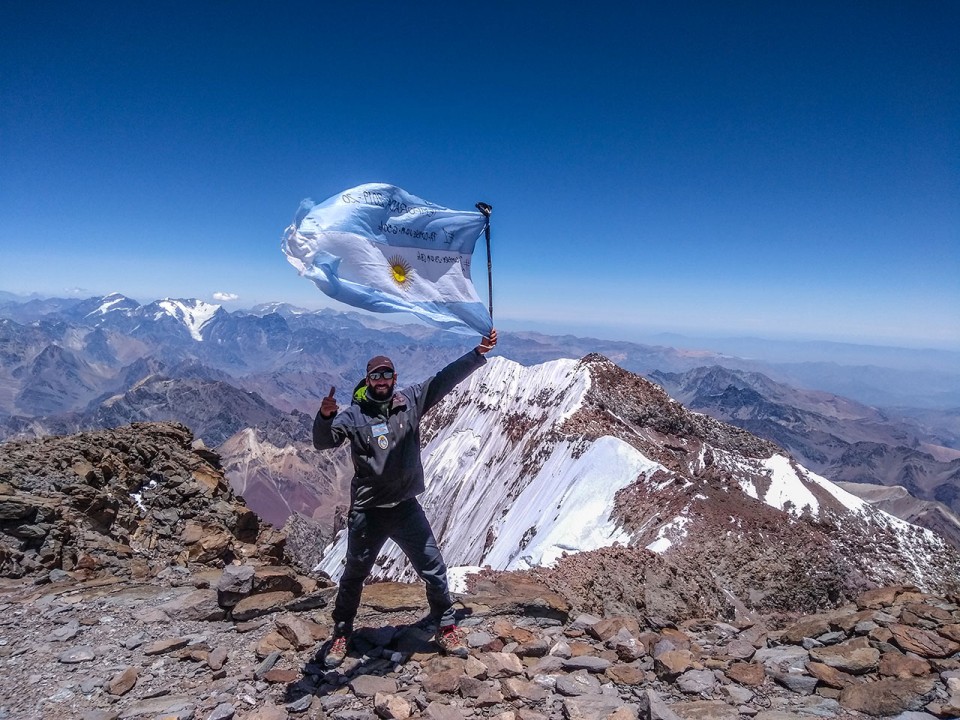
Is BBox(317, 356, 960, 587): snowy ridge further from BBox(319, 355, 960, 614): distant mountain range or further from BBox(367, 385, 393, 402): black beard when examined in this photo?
BBox(367, 385, 393, 402): black beard

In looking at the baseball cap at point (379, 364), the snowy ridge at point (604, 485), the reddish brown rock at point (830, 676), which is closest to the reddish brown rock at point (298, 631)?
the baseball cap at point (379, 364)

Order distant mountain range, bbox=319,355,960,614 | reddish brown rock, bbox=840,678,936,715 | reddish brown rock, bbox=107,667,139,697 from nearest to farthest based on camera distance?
reddish brown rock, bbox=840,678,936,715, reddish brown rock, bbox=107,667,139,697, distant mountain range, bbox=319,355,960,614

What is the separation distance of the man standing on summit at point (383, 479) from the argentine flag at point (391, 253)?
1674mm

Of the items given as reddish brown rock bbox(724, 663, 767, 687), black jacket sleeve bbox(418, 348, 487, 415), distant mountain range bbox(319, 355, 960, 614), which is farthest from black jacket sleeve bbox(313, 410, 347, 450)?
distant mountain range bbox(319, 355, 960, 614)

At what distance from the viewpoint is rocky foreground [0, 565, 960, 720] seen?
5.58 metres

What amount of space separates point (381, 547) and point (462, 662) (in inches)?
65.4

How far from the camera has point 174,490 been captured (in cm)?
1398

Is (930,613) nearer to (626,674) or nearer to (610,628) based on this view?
(610,628)

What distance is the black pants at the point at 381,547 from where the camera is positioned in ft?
20.9

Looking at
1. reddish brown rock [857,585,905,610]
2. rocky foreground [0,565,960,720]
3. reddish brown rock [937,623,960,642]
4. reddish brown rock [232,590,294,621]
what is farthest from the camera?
reddish brown rock [857,585,905,610]

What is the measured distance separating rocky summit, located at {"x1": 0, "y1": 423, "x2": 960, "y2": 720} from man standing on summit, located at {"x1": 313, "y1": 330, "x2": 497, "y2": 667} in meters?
0.59

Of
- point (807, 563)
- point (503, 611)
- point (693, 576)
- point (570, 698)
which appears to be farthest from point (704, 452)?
point (570, 698)

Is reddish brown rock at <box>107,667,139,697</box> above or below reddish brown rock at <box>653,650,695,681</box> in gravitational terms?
below

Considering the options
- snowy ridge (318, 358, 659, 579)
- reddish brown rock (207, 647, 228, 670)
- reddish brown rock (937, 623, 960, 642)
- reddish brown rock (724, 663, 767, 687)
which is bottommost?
snowy ridge (318, 358, 659, 579)
